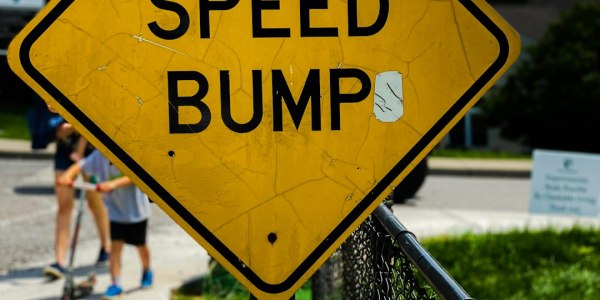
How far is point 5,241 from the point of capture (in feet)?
30.2

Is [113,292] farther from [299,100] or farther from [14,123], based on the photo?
[14,123]

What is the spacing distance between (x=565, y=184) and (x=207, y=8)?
7600 millimetres

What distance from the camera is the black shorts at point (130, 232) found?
698cm

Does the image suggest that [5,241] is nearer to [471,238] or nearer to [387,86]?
[471,238]

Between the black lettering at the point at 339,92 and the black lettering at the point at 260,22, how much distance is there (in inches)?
6.5

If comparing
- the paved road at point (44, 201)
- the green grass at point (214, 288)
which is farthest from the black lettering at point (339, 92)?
the paved road at point (44, 201)

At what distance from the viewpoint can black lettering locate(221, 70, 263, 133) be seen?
8.52ft

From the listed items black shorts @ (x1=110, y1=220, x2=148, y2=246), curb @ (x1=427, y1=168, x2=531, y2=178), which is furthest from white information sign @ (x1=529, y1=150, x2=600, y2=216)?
curb @ (x1=427, y1=168, x2=531, y2=178)

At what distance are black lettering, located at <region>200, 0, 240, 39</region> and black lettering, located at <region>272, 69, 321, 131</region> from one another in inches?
8.0

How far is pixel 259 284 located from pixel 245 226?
0.15 metres

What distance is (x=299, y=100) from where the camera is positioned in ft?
8.57

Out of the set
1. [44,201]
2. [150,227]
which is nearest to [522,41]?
[44,201]

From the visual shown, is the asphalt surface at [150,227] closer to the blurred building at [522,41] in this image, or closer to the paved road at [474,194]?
the paved road at [474,194]

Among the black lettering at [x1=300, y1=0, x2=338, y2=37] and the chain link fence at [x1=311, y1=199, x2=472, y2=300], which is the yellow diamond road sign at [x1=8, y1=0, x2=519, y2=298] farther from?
the chain link fence at [x1=311, y1=199, x2=472, y2=300]
